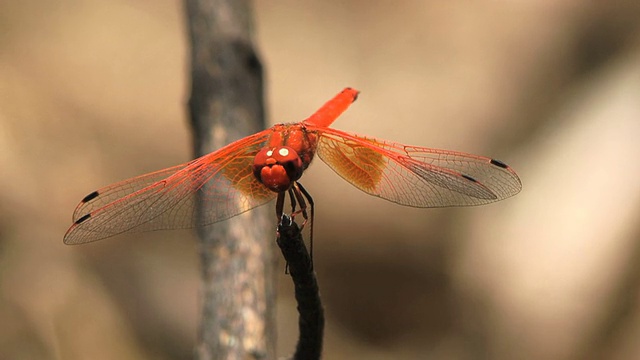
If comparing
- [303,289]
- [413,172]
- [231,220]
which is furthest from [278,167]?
[231,220]

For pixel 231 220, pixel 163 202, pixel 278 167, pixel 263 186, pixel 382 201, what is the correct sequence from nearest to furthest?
pixel 278 167 → pixel 263 186 → pixel 163 202 → pixel 231 220 → pixel 382 201

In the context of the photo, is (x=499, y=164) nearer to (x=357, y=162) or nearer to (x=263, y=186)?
(x=357, y=162)

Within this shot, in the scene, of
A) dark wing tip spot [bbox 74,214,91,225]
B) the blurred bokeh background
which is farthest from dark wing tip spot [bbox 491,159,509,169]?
the blurred bokeh background

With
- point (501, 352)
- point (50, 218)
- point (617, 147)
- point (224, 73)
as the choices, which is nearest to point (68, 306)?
point (50, 218)

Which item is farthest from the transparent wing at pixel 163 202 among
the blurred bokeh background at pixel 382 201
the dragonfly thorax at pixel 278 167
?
the blurred bokeh background at pixel 382 201

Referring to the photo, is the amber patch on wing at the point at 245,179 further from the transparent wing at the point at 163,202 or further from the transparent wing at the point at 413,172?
the transparent wing at the point at 413,172
